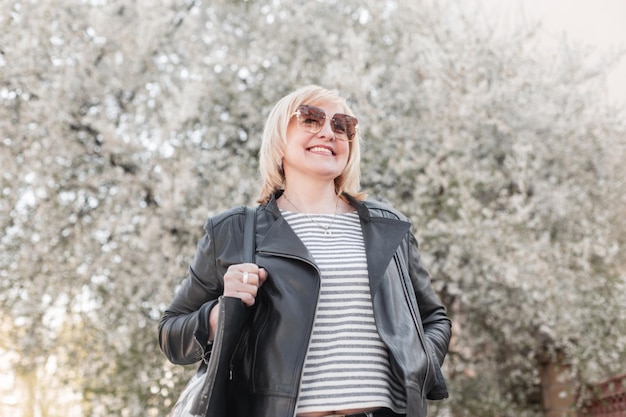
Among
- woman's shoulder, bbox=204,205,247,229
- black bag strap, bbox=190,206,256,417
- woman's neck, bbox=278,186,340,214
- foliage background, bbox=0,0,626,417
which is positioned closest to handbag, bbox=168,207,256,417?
black bag strap, bbox=190,206,256,417

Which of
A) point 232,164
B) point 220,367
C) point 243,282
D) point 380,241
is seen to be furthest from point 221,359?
point 232,164

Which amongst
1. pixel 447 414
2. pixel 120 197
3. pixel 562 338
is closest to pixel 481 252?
pixel 562 338

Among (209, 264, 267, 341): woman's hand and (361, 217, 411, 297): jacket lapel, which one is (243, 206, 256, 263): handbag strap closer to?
(209, 264, 267, 341): woman's hand

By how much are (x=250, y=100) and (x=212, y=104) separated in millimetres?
356

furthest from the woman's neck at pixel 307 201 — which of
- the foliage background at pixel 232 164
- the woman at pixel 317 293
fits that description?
the foliage background at pixel 232 164

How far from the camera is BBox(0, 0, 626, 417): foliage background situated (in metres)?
5.94

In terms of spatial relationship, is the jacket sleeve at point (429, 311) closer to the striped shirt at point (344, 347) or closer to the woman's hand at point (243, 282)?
the striped shirt at point (344, 347)

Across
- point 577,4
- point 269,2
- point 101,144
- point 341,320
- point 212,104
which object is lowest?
point 341,320

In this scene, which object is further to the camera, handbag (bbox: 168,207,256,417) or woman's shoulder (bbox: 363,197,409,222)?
woman's shoulder (bbox: 363,197,409,222)

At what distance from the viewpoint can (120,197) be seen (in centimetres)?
599

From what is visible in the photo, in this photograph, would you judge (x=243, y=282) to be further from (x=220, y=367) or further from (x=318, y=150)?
(x=318, y=150)

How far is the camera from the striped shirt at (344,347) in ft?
6.27

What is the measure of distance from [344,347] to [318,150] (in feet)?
2.23

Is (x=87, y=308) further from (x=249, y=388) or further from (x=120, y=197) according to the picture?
(x=249, y=388)
